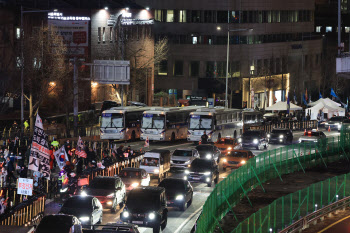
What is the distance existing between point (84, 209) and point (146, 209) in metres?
2.40

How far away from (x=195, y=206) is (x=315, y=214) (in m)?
6.70

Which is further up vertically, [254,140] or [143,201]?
[254,140]

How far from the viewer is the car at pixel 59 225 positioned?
2167 cm

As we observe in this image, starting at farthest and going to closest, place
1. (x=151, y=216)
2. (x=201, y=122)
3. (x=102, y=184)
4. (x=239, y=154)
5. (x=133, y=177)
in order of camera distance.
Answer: (x=201, y=122), (x=239, y=154), (x=133, y=177), (x=102, y=184), (x=151, y=216)

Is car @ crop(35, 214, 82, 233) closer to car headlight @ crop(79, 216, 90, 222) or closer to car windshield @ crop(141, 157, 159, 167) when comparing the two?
car headlight @ crop(79, 216, 90, 222)

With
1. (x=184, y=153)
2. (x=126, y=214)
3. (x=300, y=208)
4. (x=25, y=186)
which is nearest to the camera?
(x=25, y=186)

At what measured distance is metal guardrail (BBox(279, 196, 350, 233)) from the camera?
26234 mm

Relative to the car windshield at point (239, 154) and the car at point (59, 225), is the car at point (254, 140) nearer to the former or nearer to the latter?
the car windshield at point (239, 154)

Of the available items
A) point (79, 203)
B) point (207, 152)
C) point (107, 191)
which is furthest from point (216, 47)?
point (79, 203)

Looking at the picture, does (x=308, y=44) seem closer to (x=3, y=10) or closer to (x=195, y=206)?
(x=3, y=10)

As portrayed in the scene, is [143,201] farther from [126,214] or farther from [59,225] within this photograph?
[59,225]

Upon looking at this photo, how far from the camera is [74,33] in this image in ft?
235

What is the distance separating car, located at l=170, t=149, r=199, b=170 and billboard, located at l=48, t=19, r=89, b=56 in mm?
30014

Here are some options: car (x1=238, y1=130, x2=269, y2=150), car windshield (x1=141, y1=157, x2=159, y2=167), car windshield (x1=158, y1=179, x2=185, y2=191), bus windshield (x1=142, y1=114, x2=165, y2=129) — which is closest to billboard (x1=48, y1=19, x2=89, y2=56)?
bus windshield (x1=142, y1=114, x2=165, y2=129)
